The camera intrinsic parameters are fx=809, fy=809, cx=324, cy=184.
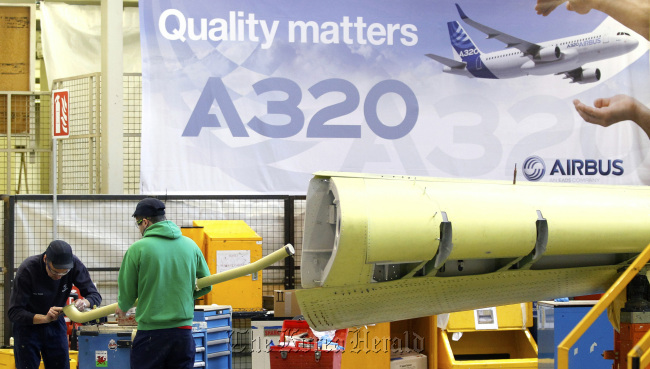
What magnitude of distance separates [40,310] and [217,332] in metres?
2.25

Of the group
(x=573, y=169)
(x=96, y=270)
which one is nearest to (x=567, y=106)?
(x=573, y=169)

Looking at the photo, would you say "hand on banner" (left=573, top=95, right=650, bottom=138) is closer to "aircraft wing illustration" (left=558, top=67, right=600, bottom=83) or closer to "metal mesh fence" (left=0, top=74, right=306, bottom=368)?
"aircraft wing illustration" (left=558, top=67, right=600, bottom=83)

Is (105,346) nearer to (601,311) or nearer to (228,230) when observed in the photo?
(228,230)

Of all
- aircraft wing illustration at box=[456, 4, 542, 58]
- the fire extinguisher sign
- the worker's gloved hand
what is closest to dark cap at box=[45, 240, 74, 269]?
the worker's gloved hand

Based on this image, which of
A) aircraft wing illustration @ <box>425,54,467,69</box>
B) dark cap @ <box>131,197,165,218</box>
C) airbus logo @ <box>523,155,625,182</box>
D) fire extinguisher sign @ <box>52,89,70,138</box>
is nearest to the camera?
dark cap @ <box>131,197,165,218</box>

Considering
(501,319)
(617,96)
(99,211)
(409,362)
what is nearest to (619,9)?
(617,96)

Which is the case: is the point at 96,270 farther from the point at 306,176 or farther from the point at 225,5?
the point at 225,5

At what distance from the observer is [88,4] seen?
1238 centimetres

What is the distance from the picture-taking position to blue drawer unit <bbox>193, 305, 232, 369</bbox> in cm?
880

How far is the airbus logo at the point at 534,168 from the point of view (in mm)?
11805

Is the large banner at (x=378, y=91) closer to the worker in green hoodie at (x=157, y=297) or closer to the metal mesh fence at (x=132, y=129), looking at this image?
the metal mesh fence at (x=132, y=129)

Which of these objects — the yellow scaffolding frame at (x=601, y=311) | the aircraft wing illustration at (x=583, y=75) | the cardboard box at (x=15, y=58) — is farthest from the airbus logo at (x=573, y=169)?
the cardboard box at (x=15, y=58)

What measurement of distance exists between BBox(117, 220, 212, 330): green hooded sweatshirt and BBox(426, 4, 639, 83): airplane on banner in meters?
6.69

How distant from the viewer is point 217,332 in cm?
895
